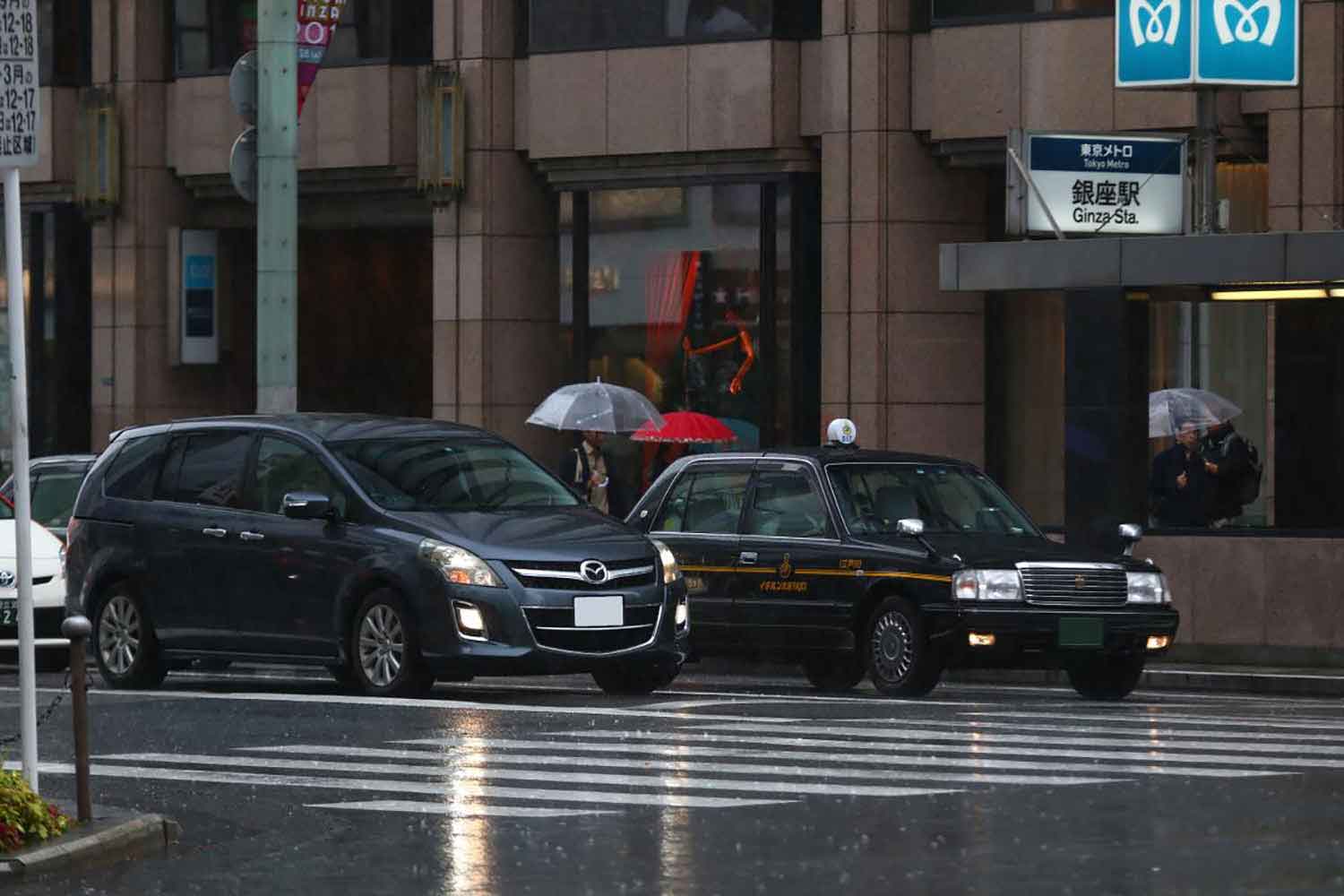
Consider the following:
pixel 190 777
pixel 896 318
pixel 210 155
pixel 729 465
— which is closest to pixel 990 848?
pixel 190 777

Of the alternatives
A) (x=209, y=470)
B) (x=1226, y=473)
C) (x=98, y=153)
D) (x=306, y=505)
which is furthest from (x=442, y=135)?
(x=306, y=505)

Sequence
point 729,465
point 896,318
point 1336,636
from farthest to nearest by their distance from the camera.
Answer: point 896,318, point 1336,636, point 729,465

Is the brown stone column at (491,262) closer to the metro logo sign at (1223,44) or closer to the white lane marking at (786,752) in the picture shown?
the metro logo sign at (1223,44)

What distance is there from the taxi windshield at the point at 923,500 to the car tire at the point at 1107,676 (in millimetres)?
966

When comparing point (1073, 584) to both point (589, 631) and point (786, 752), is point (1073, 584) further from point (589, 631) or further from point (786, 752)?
point (786, 752)

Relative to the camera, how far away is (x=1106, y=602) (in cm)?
1902

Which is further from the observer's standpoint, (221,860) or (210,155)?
(210,155)

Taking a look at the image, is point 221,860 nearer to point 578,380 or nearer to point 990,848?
point 990,848

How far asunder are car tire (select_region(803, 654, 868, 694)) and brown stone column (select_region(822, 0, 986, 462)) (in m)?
8.86

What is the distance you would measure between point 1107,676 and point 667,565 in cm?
301

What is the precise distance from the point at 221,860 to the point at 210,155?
25.0 metres

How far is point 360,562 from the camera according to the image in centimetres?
1816

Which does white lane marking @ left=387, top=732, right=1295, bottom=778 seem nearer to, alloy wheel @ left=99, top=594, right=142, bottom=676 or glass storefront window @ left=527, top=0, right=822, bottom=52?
alloy wheel @ left=99, top=594, right=142, bottom=676

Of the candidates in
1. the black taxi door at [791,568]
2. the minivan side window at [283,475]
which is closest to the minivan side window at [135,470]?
the minivan side window at [283,475]
